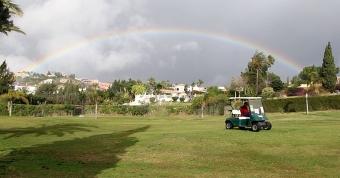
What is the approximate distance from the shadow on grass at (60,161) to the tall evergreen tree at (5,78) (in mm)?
50854

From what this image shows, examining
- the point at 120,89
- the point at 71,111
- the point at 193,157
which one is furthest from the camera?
the point at 120,89

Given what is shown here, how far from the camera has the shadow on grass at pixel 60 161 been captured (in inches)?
367

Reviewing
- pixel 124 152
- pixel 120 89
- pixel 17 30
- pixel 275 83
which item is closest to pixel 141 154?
pixel 124 152

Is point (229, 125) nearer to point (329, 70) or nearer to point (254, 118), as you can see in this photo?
point (254, 118)

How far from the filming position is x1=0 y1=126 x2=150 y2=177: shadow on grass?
367 inches

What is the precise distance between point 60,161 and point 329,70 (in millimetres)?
84145

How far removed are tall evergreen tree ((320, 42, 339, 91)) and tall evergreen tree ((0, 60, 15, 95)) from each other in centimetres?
7146

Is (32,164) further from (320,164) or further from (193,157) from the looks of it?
(320,164)

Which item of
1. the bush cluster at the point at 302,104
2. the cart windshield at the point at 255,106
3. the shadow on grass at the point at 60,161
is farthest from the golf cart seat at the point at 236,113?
the bush cluster at the point at 302,104

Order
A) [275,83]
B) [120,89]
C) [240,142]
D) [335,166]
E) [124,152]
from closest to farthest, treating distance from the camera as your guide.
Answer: [335,166] < [124,152] < [240,142] < [275,83] < [120,89]

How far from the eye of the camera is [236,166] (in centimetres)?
1052

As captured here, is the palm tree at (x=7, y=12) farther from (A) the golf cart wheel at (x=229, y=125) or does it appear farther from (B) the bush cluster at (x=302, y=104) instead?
(B) the bush cluster at (x=302, y=104)

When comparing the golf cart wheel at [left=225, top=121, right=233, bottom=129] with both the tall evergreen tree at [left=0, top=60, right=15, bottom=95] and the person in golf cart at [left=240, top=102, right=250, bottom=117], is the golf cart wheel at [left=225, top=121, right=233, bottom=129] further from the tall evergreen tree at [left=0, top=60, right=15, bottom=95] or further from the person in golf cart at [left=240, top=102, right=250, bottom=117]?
the tall evergreen tree at [left=0, top=60, right=15, bottom=95]

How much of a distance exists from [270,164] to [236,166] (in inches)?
45.6
